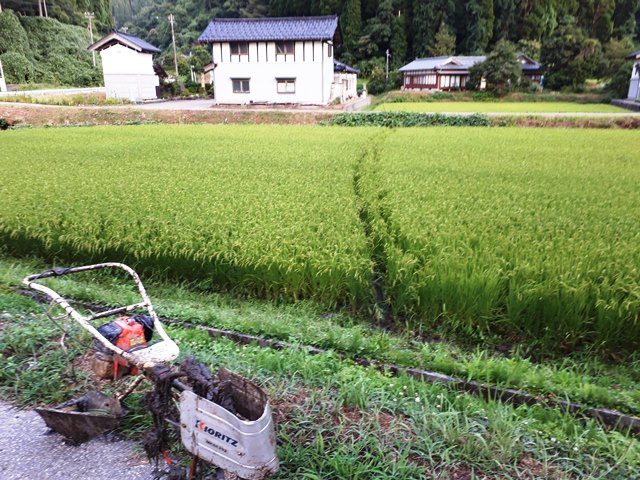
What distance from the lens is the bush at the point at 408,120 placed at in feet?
63.2

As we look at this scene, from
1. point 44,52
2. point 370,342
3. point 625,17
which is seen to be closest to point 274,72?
point 370,342

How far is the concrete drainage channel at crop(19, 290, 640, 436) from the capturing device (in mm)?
2666

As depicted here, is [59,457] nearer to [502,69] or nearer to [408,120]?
[408,120]

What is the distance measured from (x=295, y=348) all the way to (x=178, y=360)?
0.80m

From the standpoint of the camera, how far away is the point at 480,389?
2.87 meters

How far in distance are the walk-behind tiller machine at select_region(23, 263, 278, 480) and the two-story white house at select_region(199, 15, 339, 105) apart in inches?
1024

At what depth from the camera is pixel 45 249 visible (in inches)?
215

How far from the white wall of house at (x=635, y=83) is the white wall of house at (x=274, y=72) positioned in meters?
19.5

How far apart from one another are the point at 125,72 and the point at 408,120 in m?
22.4

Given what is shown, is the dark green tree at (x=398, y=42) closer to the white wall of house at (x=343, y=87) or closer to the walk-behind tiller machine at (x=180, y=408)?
the white wall of house at (x=343, y=87)

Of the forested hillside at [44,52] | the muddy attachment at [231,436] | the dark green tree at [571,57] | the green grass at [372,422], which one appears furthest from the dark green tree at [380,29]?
the muddy attachment at [231,436]

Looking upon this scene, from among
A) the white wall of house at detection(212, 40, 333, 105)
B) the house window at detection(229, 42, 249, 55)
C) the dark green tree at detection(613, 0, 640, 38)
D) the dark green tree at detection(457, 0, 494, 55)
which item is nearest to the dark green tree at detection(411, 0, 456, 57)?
the dark green tree at detection(457, 0, 494, 55)

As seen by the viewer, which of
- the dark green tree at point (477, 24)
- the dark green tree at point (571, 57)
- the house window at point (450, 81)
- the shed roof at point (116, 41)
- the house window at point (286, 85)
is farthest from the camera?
the dark green tree at point (477, 24)

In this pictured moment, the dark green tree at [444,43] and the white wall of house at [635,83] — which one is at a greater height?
the dark green tree at [444,43]
